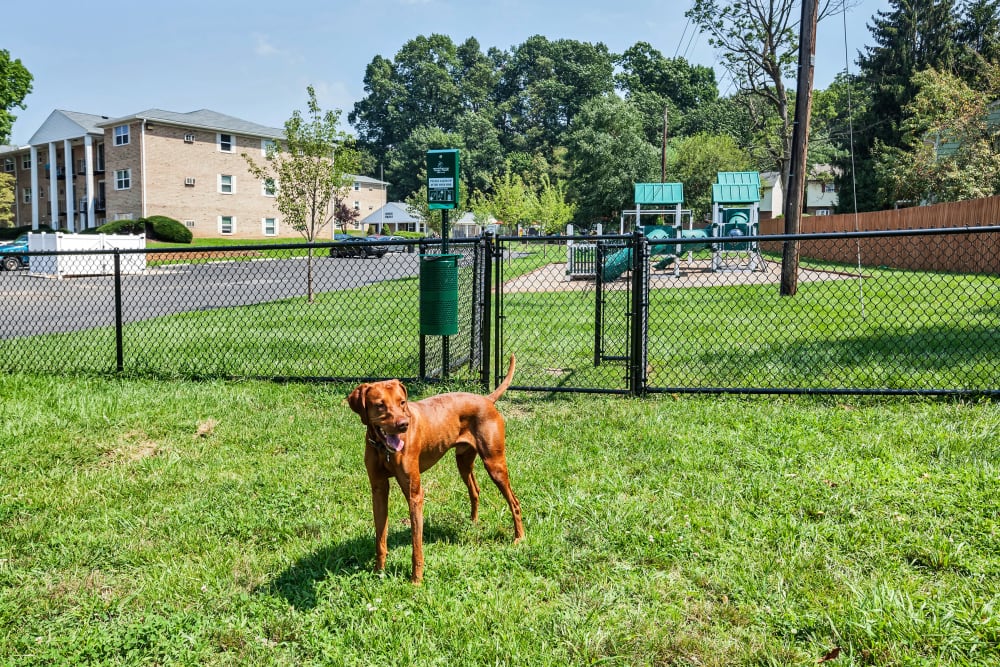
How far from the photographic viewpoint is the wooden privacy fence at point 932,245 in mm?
17297

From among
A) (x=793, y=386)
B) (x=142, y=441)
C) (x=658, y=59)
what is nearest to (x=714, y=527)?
(x=793, y=386)

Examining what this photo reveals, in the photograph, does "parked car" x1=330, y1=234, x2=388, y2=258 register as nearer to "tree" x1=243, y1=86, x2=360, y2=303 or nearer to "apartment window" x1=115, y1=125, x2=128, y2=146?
"tree" x1=243, y1=86, x2=360, y2=303

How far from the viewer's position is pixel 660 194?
884 inches

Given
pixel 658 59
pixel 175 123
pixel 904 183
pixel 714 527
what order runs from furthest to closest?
pixel 658 59 < pixel 175 123 < pixel 904 183 < pixel 714 527

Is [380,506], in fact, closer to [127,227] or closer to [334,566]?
[334,566]

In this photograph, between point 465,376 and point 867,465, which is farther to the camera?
point 465,376

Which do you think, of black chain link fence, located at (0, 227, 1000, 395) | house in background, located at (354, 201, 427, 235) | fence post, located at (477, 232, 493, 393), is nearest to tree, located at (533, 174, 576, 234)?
house in background, located at (354, 201, 427, 235)

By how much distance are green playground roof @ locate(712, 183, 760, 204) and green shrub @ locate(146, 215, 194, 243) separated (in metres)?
27.2

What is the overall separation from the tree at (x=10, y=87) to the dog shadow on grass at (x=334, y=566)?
3982 centimetres

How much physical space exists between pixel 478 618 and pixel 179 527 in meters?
1.80

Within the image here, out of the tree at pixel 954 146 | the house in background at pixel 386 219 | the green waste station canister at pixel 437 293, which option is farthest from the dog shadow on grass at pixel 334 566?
the house in background at pixel 386 219

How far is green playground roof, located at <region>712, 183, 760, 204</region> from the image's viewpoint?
20203 mm

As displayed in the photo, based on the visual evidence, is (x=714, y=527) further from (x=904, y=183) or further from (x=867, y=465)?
(x=904, y=183)

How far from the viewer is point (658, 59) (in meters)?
82.9
